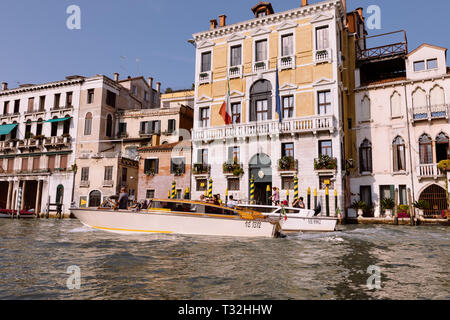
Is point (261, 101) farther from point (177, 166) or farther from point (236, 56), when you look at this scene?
point (177, 166)

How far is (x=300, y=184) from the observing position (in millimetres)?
23219

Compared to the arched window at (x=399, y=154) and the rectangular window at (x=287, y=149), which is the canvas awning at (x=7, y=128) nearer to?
the rectangular window at (x=287, y=149)

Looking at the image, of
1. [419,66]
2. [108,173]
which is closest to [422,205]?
[419,66]

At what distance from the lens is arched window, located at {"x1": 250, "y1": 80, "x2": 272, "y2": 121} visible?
84.7 feet

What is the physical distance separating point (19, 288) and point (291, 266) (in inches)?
213

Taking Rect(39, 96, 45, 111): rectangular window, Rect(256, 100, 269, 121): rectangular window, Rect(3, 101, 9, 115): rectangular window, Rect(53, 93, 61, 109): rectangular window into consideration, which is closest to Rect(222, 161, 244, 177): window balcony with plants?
Rect(256, 100, 269, 121): rectangular window

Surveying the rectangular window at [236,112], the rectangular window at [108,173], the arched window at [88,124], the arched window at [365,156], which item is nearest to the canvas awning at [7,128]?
the arched window at [88,124]

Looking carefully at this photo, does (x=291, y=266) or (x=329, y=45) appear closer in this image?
(x=291, y=266)

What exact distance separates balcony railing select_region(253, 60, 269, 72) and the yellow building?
76mm

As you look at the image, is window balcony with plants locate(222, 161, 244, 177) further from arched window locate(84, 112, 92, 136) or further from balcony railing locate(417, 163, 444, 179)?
arched window locate(84, 112, 92, 136)

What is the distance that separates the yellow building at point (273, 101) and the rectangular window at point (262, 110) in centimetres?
8

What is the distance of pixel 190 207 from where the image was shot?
13.5 meters
